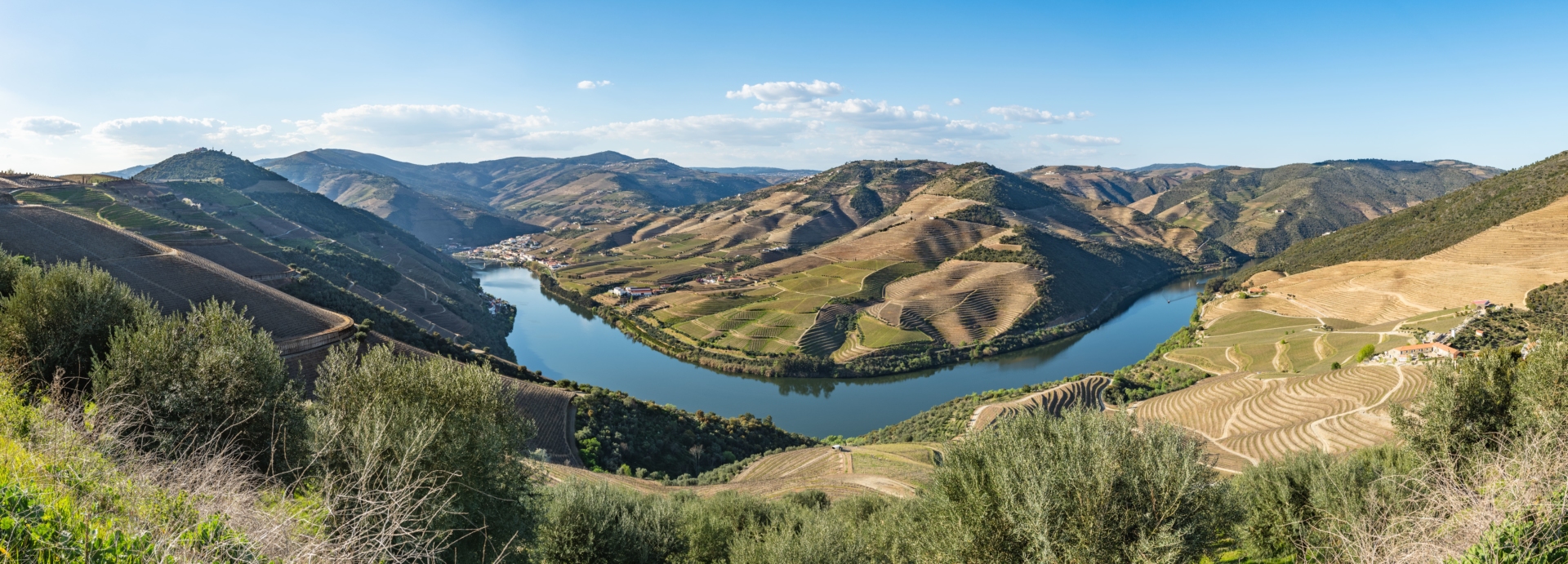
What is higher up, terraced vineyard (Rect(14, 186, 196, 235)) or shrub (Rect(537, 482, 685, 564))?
terraced vineyard (Rect(14, 186, 196, 235))

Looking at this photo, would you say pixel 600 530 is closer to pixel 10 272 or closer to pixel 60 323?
pixel 60 323

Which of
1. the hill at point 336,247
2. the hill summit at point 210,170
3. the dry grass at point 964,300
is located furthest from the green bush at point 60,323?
the hill summit at point 210,170

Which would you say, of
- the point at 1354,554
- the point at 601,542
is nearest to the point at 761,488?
the point at 601,542

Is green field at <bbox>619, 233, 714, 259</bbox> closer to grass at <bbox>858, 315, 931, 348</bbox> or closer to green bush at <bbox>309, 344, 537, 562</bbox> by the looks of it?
grass at <bbox>858, 315, 931, 348</bbox>

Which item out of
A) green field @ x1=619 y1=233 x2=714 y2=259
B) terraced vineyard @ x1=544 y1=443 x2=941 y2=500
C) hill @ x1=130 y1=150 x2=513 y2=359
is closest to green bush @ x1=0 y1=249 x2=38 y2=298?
terraced vineyard @ x1=544 y1=443 x2=941 y2=500

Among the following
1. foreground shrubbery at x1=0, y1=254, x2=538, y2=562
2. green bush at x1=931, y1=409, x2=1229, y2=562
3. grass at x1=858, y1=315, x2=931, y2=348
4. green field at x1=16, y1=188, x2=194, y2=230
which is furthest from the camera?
grass at x1=858, y1=315, x2=931, y2=348

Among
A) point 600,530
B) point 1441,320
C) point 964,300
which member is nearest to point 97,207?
point 600,530
